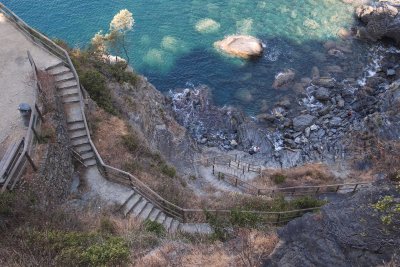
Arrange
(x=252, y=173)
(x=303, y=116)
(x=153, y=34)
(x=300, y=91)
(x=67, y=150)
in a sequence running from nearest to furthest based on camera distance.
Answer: (x=67, y=150) → (x=252, y=173) → (x=303, y=116) → (x=300, y=91) → (x=153, y=34)

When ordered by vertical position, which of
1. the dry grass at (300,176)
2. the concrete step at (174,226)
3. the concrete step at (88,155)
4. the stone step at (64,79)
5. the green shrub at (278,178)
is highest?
the stone step at (64,79)

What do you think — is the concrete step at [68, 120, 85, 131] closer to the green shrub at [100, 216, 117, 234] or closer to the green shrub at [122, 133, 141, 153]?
the green shrub at [122, 133, 141, 153]

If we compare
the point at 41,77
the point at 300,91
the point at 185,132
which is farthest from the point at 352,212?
the point at 300,91

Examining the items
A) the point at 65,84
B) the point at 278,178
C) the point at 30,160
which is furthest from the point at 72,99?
the point at 278,178

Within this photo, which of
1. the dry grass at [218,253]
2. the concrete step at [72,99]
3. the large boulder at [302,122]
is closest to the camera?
the dry grass at [218,253]

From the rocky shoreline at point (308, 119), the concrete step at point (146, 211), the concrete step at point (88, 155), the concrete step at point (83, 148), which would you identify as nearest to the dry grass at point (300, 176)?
the rocky shoreline at point (308, 119)

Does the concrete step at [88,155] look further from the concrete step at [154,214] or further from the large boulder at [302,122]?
the large boulder at [302,122]

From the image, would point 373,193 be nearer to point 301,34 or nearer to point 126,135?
point 126,135
